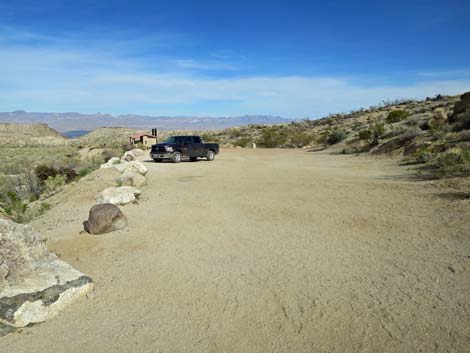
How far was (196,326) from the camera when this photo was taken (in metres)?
4.68

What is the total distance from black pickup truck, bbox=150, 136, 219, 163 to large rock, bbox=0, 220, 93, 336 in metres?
18.0

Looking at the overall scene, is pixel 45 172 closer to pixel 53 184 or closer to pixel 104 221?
pixel 53 184

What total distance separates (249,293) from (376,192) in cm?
728

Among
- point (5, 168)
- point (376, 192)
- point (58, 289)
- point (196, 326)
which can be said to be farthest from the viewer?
point (5, 168)

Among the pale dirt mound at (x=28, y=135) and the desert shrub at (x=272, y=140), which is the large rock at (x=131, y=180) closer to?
the desert shrub at (x=272, y=140)

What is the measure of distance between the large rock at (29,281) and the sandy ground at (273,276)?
197 mm

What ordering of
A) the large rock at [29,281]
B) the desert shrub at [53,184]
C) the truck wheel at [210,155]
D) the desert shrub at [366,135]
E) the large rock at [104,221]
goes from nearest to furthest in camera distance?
the large rock at [29,281] → the large rock at [104,221] → the desert shrub at [53,184] → the truck wheel at [210,155] → the desert shrub at [366,135]

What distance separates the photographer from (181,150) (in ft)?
79.2

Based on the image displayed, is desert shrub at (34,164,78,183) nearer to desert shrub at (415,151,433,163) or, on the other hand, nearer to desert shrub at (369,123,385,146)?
desert shrub at (415,151,433,163)

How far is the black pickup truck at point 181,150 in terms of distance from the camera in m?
23.8

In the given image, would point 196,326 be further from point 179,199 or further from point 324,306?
point 179,199

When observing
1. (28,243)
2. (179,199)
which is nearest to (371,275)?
(28,243)

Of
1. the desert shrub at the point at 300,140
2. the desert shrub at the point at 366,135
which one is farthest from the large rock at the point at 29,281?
the desert shrub at the point at 300,140

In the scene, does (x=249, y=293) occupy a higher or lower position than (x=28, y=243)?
lower
